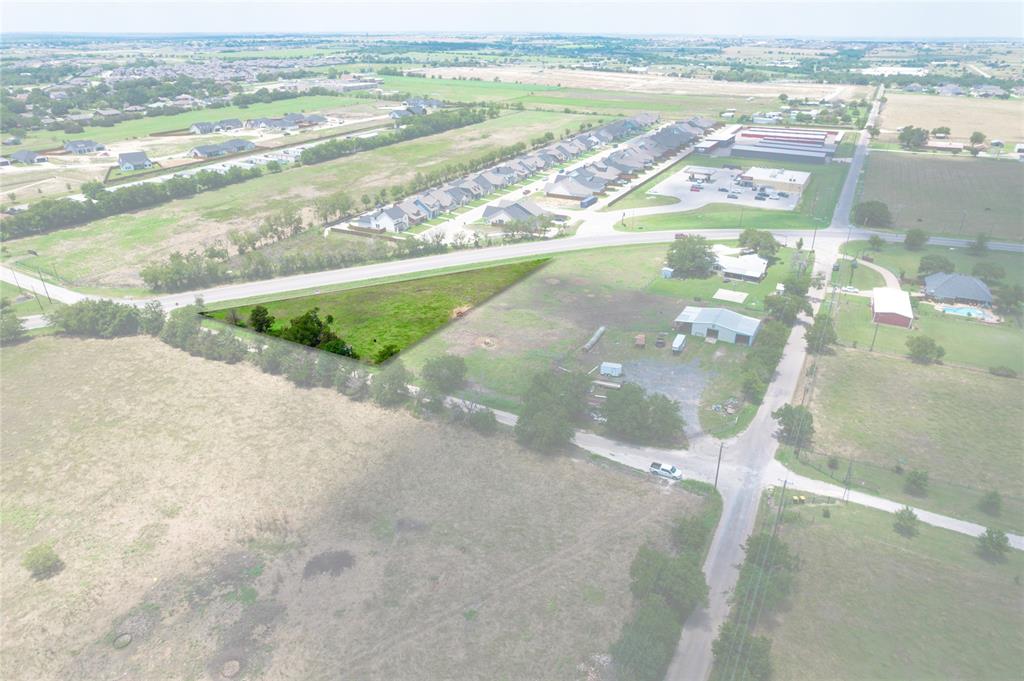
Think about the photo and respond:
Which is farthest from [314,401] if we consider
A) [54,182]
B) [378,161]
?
[54,182]

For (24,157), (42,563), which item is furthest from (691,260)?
(24,157)

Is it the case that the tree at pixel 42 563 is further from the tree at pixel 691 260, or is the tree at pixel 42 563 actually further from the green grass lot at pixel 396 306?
the tree at pixel 691 260

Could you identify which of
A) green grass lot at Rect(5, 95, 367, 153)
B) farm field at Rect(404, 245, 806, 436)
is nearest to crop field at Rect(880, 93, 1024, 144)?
farm field at Rect(404, 245, 806, 436)

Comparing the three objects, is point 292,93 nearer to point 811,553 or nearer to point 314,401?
point 314,401

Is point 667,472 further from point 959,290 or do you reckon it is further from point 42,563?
point 959,290

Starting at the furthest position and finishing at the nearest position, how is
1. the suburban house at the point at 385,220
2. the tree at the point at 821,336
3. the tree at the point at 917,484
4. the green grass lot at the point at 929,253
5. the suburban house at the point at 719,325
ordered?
the suburban house at the point at 385,220 < the green grass lot at the point at 929,253 < the suburban house at the point at 719,325 < the tree at the point at 821,336 < the tree at the point at 917,484

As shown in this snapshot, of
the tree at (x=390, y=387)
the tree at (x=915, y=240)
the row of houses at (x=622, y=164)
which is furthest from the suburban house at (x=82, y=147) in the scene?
the tree at (x=915, y=240)
